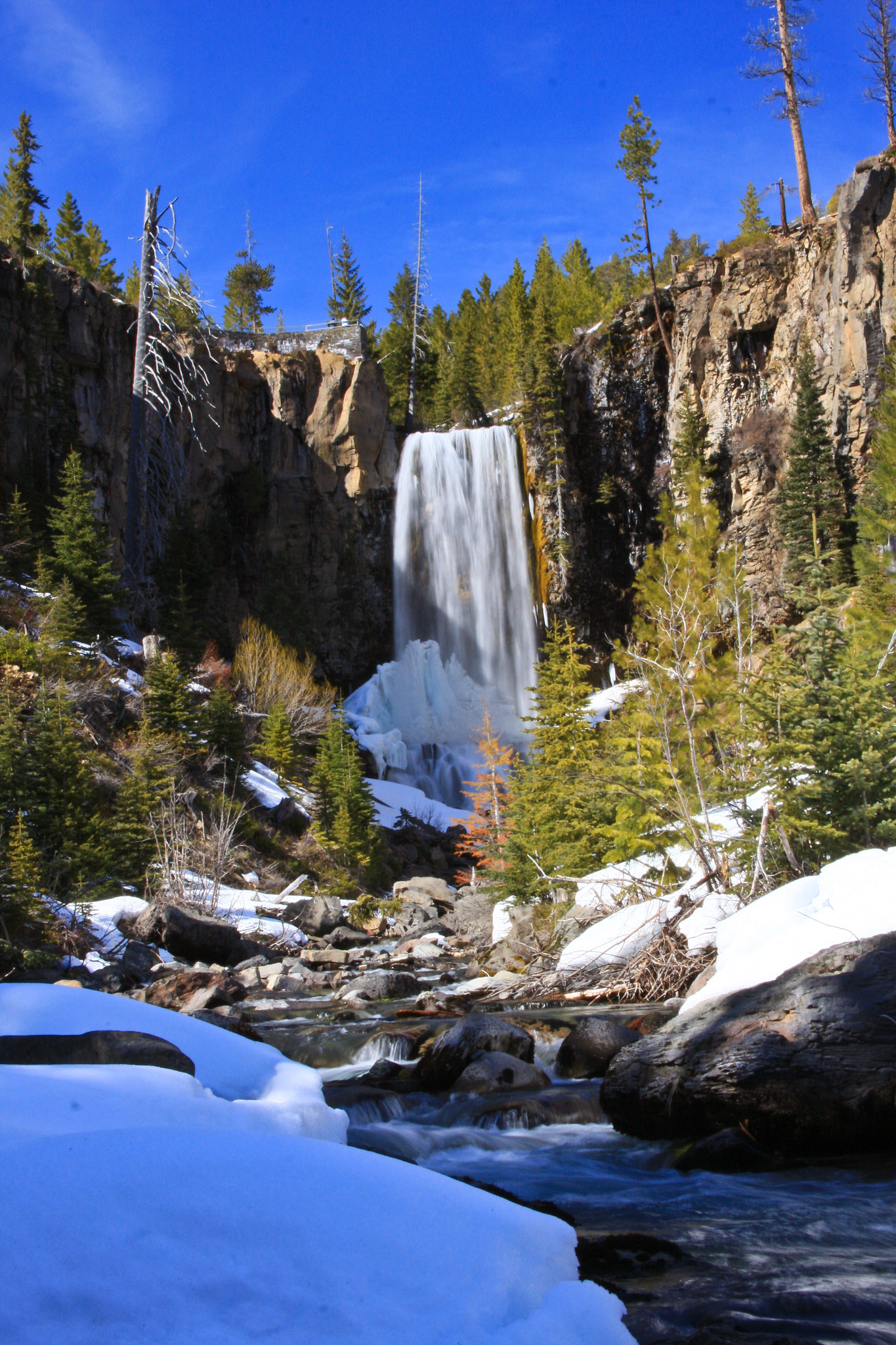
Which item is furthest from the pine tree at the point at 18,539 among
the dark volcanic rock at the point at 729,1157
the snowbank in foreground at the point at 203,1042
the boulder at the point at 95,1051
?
the dark volcanic rock at the point at 729,1157

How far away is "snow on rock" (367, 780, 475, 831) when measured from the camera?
95.9 feet

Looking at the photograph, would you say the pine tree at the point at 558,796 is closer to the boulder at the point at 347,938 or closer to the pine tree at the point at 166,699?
the boulder at the point at 347,938

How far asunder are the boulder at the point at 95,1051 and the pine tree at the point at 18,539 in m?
22.4

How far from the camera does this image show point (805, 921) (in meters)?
6.83

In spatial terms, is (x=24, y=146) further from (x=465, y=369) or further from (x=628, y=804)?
(x=628, y=804)

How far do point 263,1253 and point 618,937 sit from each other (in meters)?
8.87

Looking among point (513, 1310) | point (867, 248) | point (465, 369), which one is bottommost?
point (513, 1310)

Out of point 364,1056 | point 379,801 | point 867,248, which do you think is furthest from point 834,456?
point 364,1056

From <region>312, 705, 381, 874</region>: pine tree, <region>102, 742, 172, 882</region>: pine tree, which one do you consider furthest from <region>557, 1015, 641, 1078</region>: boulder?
<region>312, 705, 381, 874</region>: pine tree

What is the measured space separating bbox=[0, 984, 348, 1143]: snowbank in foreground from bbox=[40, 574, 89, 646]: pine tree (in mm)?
15517

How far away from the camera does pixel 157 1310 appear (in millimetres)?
2027

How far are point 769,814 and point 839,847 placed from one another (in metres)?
0.78

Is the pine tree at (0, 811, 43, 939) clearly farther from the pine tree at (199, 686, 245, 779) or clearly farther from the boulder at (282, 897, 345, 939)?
the pine tree at (199, 686, 245, 779)

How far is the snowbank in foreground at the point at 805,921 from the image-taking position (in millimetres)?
6500
